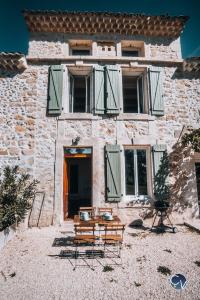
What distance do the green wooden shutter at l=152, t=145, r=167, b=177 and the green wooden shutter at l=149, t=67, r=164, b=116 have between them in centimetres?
119

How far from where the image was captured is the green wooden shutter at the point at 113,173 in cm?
697

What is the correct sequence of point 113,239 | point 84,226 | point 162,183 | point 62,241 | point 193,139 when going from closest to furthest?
point 113,239, point 84,226, point 62,241, point 193,139, point 162,183

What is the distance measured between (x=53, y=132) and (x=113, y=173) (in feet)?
7.92

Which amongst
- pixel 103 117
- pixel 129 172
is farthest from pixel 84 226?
pixel 103 117

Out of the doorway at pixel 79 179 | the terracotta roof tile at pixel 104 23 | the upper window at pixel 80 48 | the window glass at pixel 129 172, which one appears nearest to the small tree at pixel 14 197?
the window glass at pixel 129 172

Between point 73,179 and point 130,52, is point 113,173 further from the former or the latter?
point 73,179

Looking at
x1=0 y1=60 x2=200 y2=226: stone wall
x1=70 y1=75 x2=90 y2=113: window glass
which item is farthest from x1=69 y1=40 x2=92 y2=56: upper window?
x1=0 y1=60 x2=200 y2=226: stone wall

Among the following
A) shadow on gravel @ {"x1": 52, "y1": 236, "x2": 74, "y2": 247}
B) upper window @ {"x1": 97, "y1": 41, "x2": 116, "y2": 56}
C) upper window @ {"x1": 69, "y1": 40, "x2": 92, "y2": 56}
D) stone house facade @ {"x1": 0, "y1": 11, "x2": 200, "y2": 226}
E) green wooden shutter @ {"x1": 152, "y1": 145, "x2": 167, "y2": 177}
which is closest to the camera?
shadow on gravel @ {"x1": 52, "y1": 236, "x2": 74, "y2": 247}

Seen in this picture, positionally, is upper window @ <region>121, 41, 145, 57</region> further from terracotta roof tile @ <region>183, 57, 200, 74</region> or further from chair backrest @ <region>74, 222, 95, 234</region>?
chair backrest @ <region>74, 222, 95, 234</region>

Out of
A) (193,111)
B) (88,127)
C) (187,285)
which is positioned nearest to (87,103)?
(88,127)

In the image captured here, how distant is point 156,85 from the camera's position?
785cm

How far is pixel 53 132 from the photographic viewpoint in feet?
24.1

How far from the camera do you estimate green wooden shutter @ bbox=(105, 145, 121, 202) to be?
697 centimetres

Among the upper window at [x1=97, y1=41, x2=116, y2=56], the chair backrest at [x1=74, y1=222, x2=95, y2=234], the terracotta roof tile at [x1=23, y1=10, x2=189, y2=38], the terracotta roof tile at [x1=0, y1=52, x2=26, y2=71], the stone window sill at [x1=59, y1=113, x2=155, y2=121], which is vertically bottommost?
the chair backrest at [x1=74, y1=222, x2=95, y2=234]
